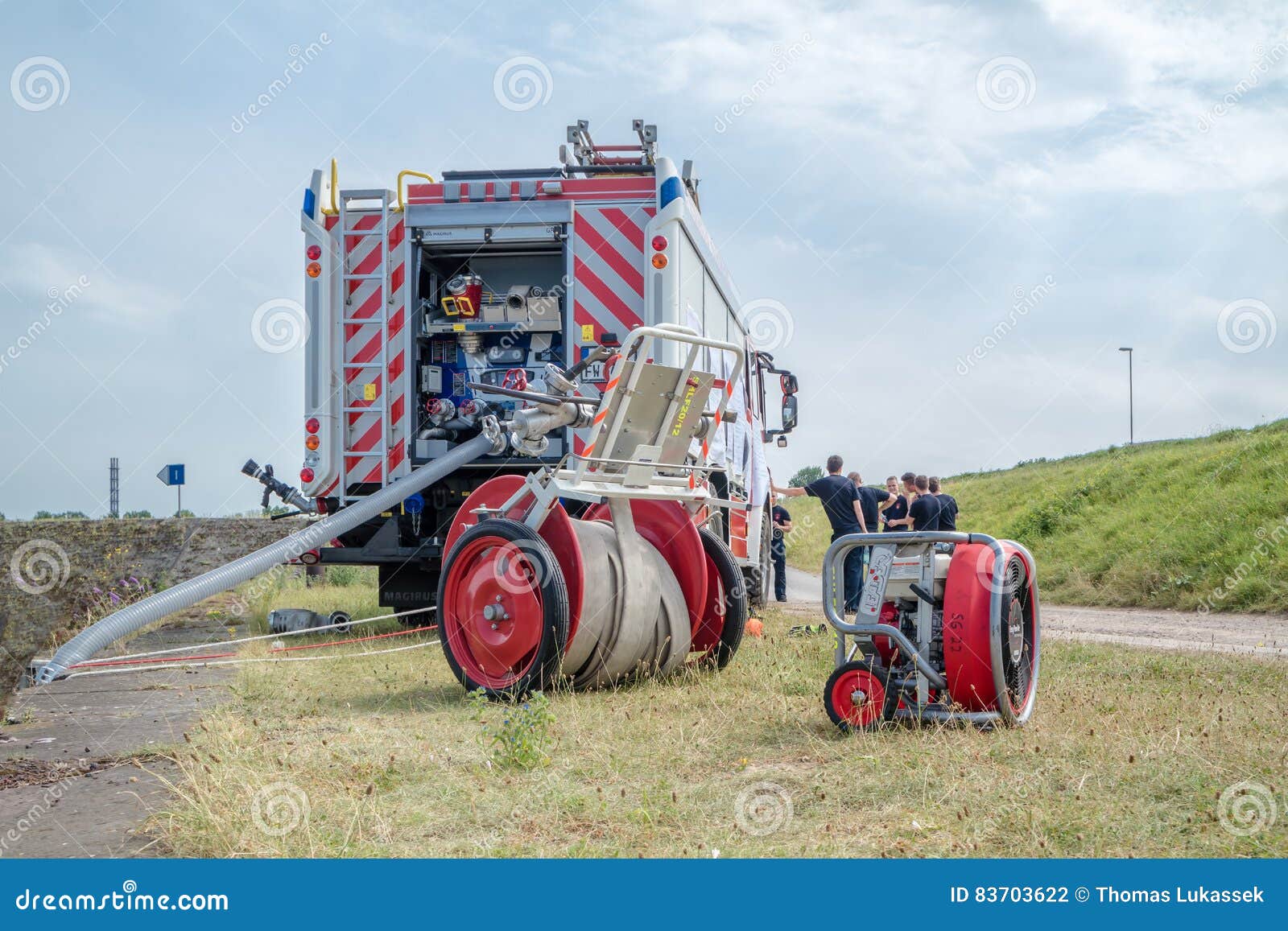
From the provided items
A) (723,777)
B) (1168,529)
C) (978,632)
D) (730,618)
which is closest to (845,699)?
(978,632)

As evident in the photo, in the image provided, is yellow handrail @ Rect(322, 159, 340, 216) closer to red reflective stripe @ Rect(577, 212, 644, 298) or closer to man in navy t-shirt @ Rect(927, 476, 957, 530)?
red reflective stripe @ Rect(577, 212, 644, 298)

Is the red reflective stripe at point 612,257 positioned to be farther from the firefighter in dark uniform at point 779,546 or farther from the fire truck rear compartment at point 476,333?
the firefighter in dark uniform at point 779,546

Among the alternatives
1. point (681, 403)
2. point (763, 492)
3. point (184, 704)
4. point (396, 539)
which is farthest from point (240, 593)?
point (681, 403)

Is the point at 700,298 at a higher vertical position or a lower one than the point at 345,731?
higher

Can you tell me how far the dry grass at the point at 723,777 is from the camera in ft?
11.1

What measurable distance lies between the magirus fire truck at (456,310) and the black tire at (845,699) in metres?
3.66

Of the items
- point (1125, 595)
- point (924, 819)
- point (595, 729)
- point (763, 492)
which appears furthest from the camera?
point (1125, 595)

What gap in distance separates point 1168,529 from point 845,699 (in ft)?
43.5

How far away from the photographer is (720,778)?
429 centimetres

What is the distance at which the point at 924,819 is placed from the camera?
3.58m

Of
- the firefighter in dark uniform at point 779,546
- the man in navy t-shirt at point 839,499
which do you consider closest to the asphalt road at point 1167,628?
the firefighter in dark uniform at point 779,546
